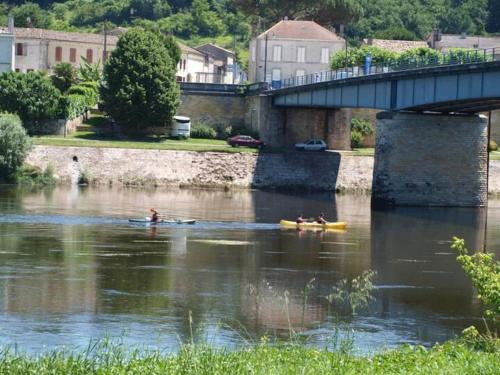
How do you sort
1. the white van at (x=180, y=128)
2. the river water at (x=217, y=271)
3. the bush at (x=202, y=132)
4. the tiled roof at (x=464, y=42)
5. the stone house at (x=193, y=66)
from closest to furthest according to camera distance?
the river water at (x=217, y=271) < the white van at (x=180, y=128) < the bush at (x=202, y=132) < the stone house at (x=193, y=66) < the tiled roof at (x=464, y=42)

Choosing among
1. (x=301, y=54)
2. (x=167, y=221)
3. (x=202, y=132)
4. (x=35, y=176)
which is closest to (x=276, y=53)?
(x=301, y=54)

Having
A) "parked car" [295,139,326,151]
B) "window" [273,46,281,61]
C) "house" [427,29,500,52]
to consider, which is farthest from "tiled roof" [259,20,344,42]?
"parked car" [295,139,326,151]

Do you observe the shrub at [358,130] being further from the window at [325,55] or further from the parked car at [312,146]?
the window at [325,55]

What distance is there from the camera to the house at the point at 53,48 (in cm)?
13938

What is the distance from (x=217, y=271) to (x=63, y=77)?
71.5 m

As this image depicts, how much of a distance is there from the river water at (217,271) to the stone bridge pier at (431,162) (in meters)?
3.28

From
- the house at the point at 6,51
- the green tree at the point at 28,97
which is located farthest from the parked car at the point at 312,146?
the house at the point at 6,51

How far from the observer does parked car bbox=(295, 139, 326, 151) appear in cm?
11050

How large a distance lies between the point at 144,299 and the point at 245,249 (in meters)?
16.5

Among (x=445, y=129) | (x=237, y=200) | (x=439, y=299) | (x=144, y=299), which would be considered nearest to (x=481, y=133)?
(x=445, y=129)

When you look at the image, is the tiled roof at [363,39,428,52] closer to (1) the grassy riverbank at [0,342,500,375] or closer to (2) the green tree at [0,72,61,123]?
(2) the green tree at [0,72,61,123]

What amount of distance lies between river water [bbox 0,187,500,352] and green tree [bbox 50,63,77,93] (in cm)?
3437

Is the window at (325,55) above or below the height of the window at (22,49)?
above

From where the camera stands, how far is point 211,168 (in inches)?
4045
